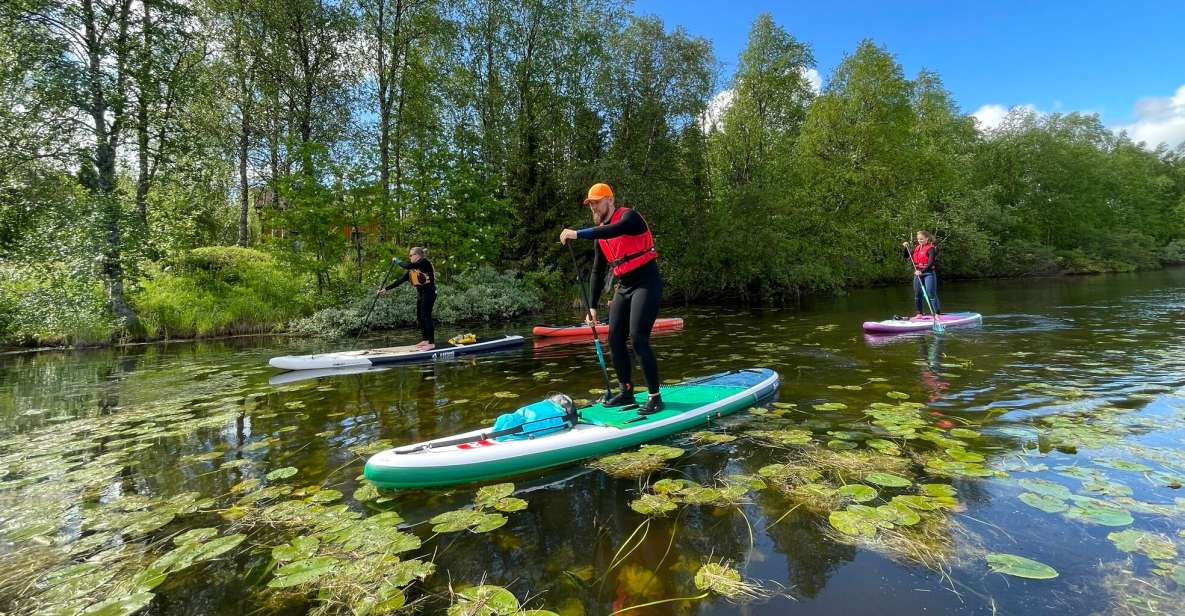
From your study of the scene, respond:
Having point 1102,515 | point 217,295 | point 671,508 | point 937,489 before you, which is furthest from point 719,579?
point 217,295

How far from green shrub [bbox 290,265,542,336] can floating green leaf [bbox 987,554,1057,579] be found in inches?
678

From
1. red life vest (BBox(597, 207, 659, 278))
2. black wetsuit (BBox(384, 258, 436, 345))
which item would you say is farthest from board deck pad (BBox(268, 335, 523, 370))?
red life vest (BBox(597, 207, 659, 278))

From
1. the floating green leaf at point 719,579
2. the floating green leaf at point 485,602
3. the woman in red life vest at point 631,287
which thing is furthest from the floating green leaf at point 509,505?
the woman in red life vest at point 631,287

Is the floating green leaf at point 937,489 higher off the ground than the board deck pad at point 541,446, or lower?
lower

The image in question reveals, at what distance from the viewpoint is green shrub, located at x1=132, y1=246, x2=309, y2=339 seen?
1684 centimetres

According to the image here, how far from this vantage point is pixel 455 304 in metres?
19.2

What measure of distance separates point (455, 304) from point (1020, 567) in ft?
59.6

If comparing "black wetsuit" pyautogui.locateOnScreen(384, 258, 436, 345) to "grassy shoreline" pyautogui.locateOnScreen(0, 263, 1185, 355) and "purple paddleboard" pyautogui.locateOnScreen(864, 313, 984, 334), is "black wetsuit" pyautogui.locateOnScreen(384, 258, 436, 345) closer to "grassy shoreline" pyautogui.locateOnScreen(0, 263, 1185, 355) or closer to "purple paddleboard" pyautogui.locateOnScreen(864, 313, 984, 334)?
"grassy shoreline" pyautogui.locateOnScreen(0, 263, 1185, 355)

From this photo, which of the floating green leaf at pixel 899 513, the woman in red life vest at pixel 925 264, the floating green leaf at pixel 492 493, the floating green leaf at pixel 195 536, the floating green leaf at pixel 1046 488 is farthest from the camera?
the woman in red life vest at pixel 925 264

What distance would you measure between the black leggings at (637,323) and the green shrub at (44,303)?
16821 mm

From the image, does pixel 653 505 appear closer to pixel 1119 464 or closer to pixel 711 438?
pixel 711 438

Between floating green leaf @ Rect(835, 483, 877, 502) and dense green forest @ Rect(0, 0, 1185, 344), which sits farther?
dense green forest @ Rect(0, 0, 1185, 344)

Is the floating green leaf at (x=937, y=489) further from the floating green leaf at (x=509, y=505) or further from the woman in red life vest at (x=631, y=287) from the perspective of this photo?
the floating green leaf at (x=509, y=505)

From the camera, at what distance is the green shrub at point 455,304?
55.6 feet
